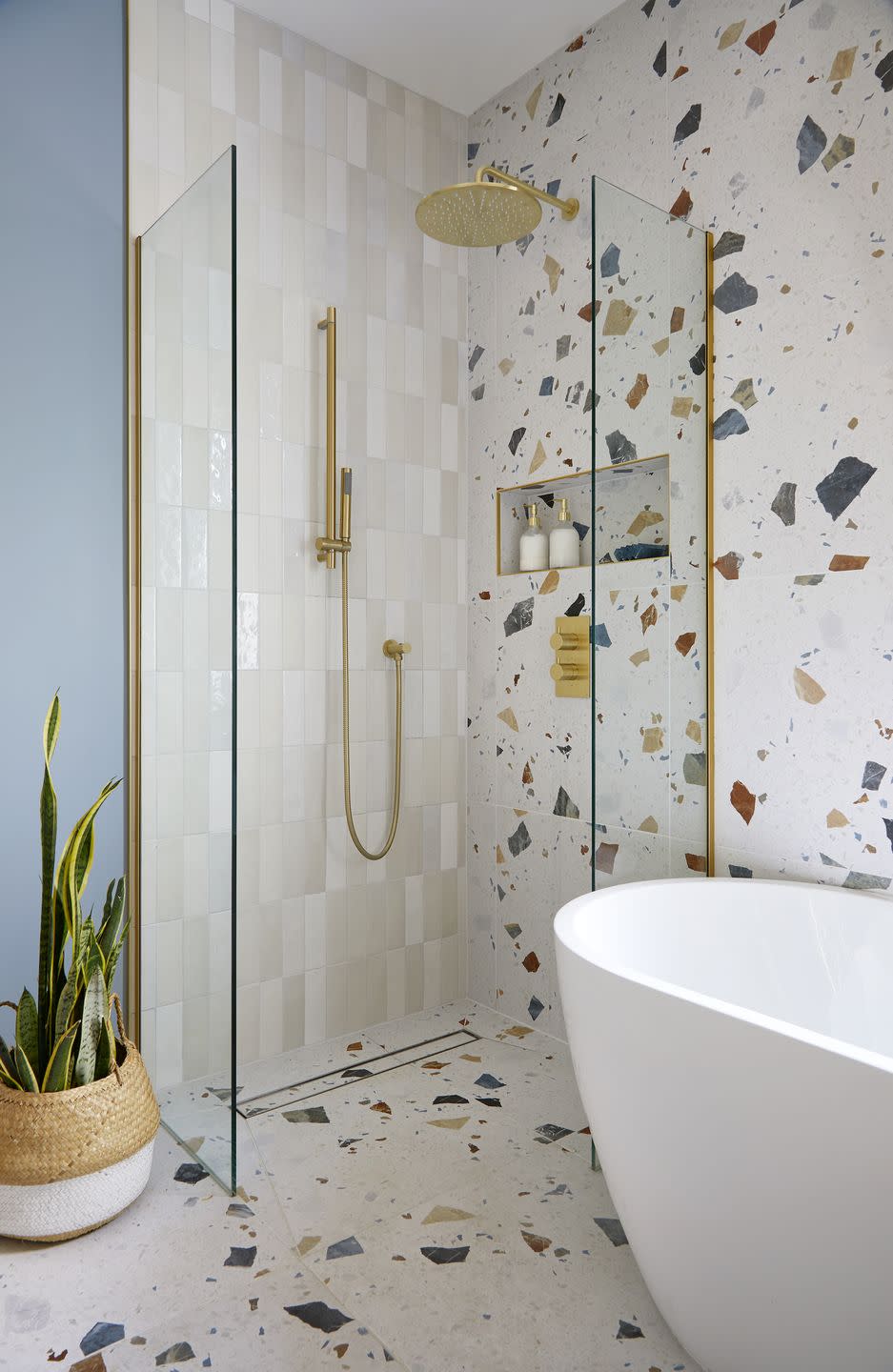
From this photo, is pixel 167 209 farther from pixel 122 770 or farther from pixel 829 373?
pixel 829 373

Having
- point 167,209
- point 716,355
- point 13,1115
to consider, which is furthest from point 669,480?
point 13,1115

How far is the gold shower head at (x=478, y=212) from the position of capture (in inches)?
82.0

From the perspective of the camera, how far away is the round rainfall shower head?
Answer: 2084 millimetres

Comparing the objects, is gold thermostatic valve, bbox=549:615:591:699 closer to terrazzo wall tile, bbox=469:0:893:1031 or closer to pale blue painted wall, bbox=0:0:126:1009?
terrazzo wall tile, bbox=469:0:893:1031

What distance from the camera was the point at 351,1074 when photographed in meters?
2.50

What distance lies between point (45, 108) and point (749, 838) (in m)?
2.38

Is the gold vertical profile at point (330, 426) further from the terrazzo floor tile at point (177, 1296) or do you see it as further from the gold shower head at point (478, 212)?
the terrazzo floor tile at point (177, 1296)

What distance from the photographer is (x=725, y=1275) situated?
4.29 ft

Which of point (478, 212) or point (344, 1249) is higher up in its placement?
point (478, 212)

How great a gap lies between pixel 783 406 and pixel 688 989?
131 cm

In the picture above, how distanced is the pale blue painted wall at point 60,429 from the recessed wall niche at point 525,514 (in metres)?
1.18

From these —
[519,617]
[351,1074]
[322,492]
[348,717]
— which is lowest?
[351,1074]

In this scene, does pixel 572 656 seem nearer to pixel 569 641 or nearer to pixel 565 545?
pixel 569 641

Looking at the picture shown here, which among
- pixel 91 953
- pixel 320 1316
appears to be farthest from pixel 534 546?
pixel 320 1316
